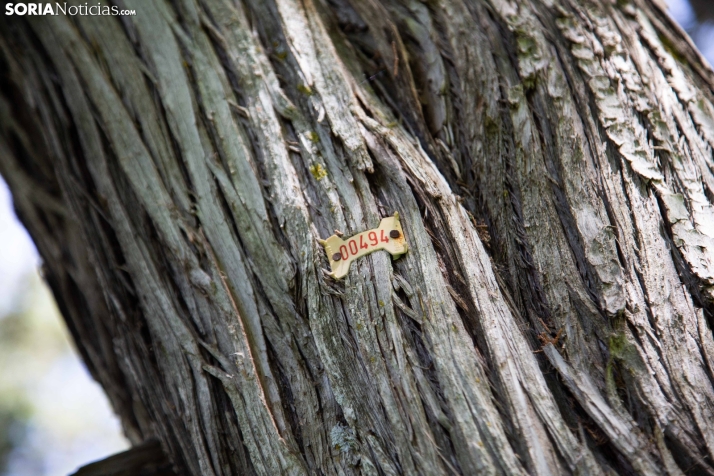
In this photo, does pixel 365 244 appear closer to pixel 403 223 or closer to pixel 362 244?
pixel 362 244

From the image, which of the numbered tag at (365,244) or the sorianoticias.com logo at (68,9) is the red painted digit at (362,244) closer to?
the numbered tag at (365,244)

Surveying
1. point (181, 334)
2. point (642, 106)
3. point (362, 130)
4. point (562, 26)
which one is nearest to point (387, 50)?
point (362, 130)

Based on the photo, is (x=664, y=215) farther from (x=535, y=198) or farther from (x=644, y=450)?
(x=644, y=450)

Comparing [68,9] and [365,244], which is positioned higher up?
[68,9]

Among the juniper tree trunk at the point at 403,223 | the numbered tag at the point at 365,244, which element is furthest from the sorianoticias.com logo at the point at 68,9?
the numbered tag at the point at 365,244

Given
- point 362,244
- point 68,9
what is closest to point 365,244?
point 362,244
